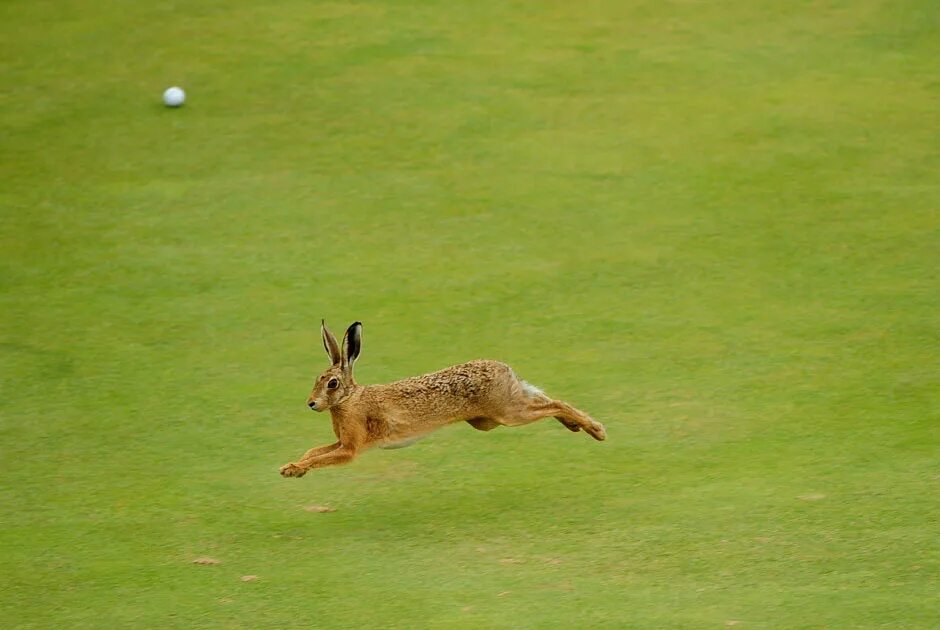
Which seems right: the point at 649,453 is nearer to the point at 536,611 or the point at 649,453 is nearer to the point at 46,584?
the point at 536,611

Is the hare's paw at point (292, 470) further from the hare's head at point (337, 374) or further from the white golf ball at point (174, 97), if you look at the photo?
the white golf ball at point (174, 97)

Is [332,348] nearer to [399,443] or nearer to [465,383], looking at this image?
[399,443]

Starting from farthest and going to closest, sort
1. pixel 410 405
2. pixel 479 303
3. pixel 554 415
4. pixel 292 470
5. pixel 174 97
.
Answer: pixel 174 97, pixel 479 303, pixel 554 415, pixel 410 405, pixel 292 470

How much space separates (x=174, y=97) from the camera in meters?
15.3

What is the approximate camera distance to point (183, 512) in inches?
370

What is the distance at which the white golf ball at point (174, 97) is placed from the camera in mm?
15328

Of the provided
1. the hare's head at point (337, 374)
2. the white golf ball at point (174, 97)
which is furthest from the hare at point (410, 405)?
the white golf ball at point (174, 97)

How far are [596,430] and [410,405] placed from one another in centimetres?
135

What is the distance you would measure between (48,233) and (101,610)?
604cm

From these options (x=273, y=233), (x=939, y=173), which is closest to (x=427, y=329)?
(x=273, y=233)

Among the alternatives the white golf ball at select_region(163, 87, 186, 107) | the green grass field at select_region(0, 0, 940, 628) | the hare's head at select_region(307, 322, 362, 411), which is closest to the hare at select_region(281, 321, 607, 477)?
the hare's head at select_region(307, 322, 362, 411)

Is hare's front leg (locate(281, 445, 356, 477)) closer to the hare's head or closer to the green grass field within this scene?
the hare's head

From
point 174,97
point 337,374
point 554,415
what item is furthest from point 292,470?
point 174,97

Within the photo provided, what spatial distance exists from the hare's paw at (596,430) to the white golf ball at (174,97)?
7.52 metres
